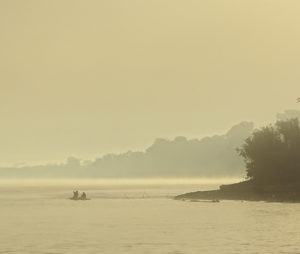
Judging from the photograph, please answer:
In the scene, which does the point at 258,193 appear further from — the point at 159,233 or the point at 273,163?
the point at 159,233

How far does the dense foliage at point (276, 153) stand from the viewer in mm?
159750

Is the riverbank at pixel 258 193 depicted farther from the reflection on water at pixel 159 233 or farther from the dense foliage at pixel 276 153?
the reflection on water at pixel 159 233

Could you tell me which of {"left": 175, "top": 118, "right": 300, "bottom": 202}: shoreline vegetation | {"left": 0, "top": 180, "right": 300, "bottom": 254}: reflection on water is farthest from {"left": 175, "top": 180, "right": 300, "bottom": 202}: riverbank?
{"left": 0, "top": 180, "right": 300, "bottom": 254}: reflection on water

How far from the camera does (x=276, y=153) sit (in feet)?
527

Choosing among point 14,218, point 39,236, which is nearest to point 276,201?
point 14,218

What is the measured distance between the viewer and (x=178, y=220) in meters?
107

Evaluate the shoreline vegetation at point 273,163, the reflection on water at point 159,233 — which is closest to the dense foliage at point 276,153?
the shoreline vegetation at point 273,163

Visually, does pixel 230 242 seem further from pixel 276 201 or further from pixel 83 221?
pixel 276 201

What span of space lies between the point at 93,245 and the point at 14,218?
5228 cm

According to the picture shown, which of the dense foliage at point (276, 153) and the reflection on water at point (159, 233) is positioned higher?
the dense foliage at point (276, 153)

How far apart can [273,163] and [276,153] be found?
2.28 metres

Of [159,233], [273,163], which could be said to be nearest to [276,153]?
[273,163]

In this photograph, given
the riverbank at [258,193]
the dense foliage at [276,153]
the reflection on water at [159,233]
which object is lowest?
the reflection on water at [159,233]

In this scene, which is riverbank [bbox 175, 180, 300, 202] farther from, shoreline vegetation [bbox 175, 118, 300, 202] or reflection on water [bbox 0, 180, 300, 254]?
reflection on water [bbox 0, 180, 300, 254]
